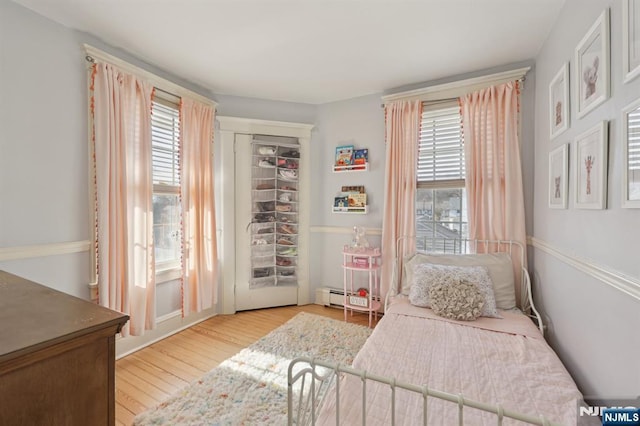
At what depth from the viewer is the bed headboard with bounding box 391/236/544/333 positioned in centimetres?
238

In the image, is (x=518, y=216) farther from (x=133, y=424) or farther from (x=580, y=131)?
(x=133, y=424)

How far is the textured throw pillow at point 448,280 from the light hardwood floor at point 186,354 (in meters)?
1.01

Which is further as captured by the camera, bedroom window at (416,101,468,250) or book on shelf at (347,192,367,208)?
book on shelf at (347,192,367,208)

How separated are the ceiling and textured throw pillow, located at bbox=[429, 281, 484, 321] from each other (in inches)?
78.9

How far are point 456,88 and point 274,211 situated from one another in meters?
2.51

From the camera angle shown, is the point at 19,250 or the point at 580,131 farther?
the point at 19,250

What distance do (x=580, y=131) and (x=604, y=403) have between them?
1.36 metres

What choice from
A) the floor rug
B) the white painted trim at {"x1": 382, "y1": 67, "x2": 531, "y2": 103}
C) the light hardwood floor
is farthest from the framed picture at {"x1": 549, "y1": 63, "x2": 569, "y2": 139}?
the light hardwood floor

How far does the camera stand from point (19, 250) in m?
1.80

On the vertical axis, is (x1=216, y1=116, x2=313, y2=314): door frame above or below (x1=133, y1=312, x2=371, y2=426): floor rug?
above

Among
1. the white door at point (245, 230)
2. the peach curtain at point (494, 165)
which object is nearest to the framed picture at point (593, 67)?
the peach curtain at point (494, 165)

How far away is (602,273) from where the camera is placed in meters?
1.26

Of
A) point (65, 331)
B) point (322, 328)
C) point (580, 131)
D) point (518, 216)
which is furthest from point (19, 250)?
point (518, 216)

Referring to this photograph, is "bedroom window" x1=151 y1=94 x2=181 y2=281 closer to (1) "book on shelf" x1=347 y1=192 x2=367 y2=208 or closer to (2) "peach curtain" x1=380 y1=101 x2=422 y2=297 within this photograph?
(1) "book on shelf" x1=347 y1=192 x2=367 y2=208
